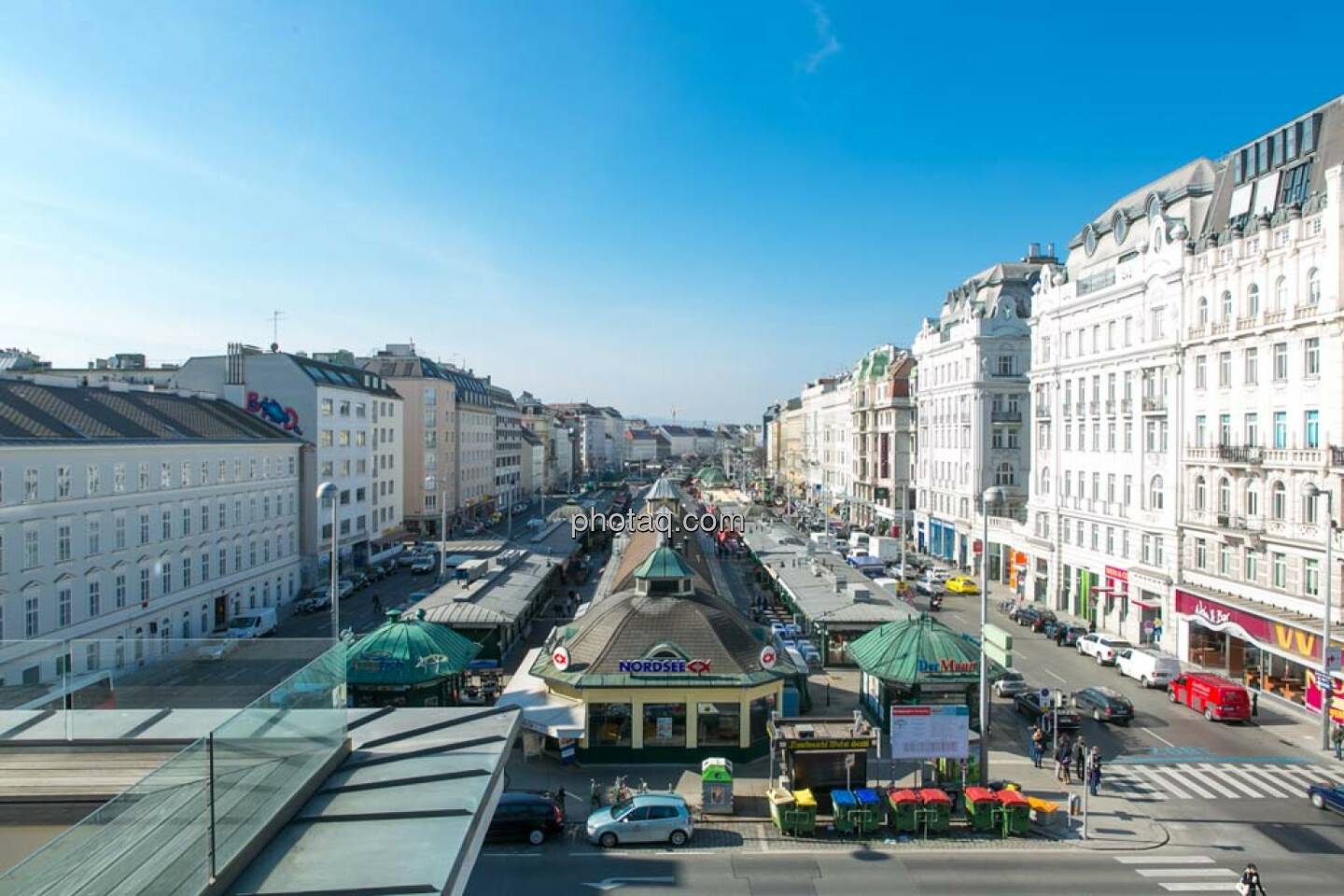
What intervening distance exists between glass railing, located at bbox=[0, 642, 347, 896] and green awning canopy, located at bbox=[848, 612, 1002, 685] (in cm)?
2010

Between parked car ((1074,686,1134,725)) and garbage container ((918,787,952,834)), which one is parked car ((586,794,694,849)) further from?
parked car ((1074,686,1134,725))

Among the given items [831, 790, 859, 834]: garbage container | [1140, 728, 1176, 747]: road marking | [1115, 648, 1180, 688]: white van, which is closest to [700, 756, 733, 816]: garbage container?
[831, 790, 859, 834]: garbage container

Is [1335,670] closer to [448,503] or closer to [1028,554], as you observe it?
[1028,554]

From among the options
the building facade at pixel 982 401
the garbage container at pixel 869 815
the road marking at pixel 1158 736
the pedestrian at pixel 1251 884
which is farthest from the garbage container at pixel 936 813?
the building facade at pixel 982 401

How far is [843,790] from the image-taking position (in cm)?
2261

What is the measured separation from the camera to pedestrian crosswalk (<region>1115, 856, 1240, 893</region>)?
61.1ft

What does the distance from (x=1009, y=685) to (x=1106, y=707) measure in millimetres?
3571

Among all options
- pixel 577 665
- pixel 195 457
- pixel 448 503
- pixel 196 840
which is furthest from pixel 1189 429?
→ pixel 448 503

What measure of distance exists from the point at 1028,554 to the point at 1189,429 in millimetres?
17850

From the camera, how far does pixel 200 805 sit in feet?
26.9

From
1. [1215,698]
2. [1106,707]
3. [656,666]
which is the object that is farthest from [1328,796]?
[656,666]

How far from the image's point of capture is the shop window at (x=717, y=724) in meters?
26.5

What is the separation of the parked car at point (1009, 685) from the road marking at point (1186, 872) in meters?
13.4

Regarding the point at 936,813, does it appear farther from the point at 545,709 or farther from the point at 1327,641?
the point at 1327,641
